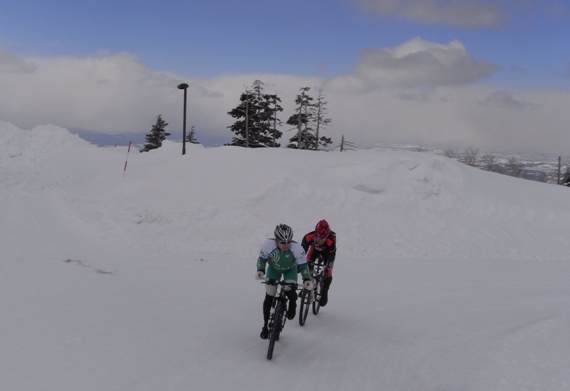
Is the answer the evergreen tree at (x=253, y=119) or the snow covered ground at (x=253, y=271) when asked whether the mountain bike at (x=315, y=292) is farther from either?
the evergreen tree at (x=253, y=119)

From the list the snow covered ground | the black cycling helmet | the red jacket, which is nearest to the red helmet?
the red jacket

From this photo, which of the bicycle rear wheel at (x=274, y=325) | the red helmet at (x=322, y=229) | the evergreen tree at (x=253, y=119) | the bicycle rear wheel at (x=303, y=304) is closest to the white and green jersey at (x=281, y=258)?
the bicycle rear wheel at (x=274, y=325)

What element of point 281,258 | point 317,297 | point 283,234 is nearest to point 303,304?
point 317,297

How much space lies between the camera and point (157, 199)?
20.5 m

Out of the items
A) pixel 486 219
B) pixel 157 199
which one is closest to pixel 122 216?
pixel 157 199

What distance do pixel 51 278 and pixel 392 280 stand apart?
956 centimetres

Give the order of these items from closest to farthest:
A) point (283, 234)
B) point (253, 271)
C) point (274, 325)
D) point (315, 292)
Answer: point (274, 325), point (283, 234), point (315, 292), point (253, 271)

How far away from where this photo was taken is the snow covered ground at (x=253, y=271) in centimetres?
768

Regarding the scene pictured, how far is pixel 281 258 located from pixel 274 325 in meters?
1.10

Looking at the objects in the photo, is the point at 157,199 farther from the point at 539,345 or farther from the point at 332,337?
the point at 539,345

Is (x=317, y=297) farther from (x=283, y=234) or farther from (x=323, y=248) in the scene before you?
(x=283, y=234)

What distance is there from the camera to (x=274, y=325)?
8.18 meters

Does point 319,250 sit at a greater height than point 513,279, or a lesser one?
greater

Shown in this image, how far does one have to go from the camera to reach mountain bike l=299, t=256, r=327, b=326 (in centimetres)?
1053
